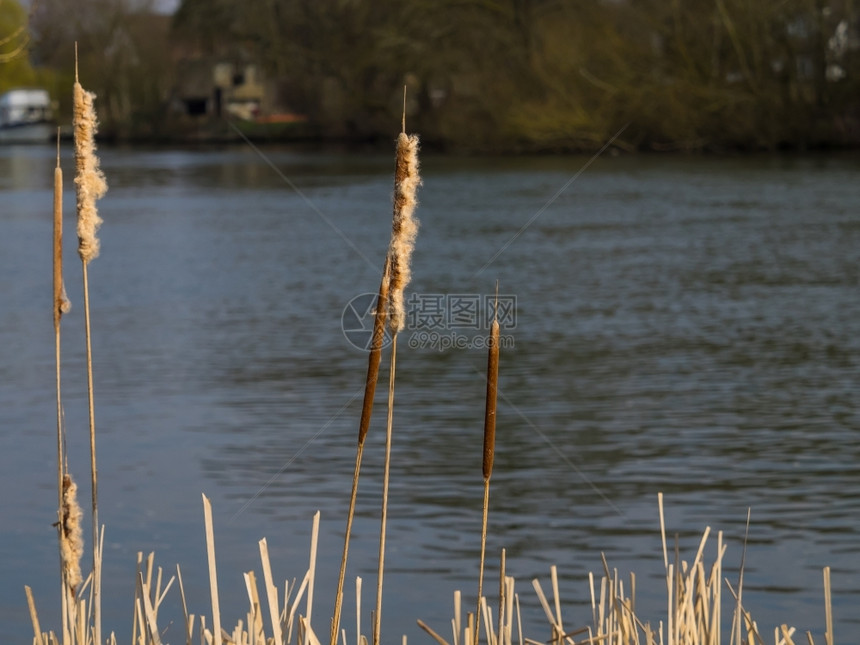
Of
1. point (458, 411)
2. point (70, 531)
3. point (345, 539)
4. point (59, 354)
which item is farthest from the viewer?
point (458, 411)

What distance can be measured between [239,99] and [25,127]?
25051mm

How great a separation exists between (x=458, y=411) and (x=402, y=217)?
321 inches

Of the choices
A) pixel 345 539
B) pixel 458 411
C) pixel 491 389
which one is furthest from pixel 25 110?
pixel 491 389

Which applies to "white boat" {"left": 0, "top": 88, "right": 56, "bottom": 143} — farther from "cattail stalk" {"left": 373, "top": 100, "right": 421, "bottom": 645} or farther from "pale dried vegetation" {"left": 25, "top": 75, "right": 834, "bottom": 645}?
"cattail stalk" {"left": 373, "top": 100, "right": 421, "bottom": 645}

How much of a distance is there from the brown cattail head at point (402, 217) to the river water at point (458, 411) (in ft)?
11.5

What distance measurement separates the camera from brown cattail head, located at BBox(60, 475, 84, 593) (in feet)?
10.3

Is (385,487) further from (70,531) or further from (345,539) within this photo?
(70,531)

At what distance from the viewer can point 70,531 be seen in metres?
3.20

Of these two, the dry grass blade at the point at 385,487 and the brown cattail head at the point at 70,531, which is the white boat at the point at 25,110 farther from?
the dry grass blade at the point at 385,487

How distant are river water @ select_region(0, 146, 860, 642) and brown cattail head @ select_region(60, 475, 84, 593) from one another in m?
2.98

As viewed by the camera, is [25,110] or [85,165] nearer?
[85,165]

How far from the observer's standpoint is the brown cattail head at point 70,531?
10.3ft

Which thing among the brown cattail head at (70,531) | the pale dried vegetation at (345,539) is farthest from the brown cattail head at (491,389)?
the brown cattail head at (70,531)

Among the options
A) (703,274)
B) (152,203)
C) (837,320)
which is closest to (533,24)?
(152,203)
